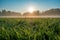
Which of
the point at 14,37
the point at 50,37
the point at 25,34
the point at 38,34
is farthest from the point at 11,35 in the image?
the point at 50,37

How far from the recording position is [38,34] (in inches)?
69.4

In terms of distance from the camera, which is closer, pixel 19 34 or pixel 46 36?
pixel 19 34

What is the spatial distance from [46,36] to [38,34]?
0.32ft

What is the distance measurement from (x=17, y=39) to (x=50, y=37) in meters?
0.35

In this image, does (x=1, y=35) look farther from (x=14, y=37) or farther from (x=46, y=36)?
(x=46, y=36)

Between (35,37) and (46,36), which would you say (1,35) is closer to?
(35,37)

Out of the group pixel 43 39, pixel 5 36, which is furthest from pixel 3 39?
pixel 43 39

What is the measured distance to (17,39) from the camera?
1.66 metres

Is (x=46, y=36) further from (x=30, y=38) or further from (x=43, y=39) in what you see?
(x=30, y=38)

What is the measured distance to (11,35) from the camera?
1.71 m

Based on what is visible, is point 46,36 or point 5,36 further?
point 46,36

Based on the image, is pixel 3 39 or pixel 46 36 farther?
pixel 46 36

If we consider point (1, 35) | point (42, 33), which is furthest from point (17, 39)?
point (42, 33)

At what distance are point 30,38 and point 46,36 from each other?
211mm
